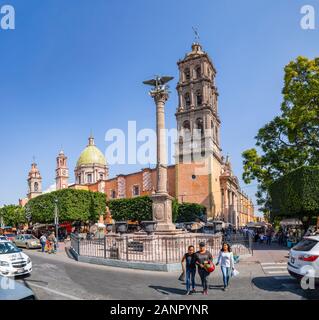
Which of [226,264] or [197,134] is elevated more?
[197,134]

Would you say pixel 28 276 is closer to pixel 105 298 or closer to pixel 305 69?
pixel 105 298

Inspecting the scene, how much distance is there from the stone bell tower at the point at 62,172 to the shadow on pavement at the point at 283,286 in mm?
Answer: 93004

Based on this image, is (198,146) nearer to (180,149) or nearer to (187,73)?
(180,149)

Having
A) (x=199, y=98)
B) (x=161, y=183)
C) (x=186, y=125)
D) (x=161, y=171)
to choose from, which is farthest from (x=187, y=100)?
(x=161, y=183)

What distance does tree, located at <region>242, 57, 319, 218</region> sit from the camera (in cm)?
2561

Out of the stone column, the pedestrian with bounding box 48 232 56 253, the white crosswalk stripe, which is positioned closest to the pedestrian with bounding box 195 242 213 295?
the white crosswalk stripe

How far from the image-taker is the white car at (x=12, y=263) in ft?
40.4

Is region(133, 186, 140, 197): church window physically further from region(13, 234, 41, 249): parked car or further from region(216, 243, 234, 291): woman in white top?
region(216, 243, 234, 291): woman in white top

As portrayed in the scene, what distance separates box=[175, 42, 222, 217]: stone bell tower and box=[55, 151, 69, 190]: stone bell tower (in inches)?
1805

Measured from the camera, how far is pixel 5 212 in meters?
80.0

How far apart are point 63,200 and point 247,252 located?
123 feet

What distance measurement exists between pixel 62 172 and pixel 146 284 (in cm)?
9311

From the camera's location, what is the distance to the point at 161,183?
2405cm

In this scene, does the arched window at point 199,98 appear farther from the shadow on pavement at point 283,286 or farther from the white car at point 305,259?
the white car at point 305,259
